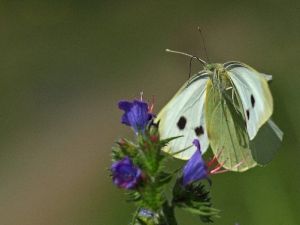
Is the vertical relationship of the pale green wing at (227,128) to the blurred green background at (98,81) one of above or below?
above

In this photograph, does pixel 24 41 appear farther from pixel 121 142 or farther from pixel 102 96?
pixel 121 142

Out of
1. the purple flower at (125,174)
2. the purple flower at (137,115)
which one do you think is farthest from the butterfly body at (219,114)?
the purple flower at (125,174)

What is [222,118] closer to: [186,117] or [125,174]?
[186,117]

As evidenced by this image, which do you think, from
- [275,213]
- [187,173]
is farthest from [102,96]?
[187,173]

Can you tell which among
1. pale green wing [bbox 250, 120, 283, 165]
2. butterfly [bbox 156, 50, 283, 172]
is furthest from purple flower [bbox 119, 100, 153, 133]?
pale green wing [bbox 250, 120, 283, 165]

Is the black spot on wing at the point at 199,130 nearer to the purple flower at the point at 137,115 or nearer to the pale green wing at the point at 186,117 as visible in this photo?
the pale green wing at the point at 186,117

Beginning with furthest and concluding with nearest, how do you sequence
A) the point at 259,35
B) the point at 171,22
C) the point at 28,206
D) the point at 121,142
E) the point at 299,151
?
the point at 171,22, the point at 259,35, the point at 28,206, the point at 299,151, the point at 121,142

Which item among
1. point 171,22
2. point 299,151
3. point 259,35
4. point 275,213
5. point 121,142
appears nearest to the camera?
point 121,142

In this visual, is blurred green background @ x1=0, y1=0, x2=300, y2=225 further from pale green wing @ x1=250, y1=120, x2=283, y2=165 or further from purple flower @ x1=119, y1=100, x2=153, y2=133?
purple flower @ x1=119, y1=100, x2=153, y2=133
